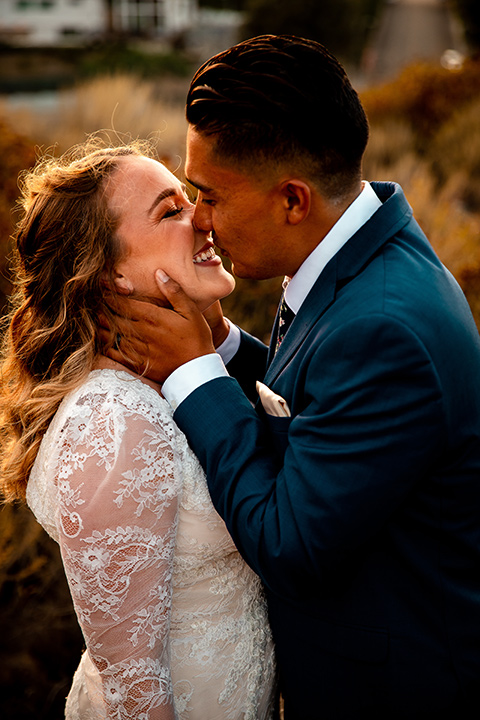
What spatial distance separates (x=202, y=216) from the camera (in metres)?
2.06

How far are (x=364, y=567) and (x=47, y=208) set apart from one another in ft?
4.82

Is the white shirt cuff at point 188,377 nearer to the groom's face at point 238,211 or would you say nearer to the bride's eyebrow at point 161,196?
the groom's face at point 238,211

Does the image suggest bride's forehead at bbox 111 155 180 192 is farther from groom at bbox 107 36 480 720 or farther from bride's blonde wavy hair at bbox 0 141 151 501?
groom at bbox 107 36 480 720

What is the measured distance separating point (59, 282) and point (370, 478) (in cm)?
120

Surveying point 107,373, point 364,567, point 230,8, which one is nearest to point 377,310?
point 364,567

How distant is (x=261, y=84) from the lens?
5.61 feet

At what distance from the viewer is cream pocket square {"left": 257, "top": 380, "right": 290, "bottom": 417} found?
1.78 meters

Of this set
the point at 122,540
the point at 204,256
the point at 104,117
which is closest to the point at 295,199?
the point at 204,256

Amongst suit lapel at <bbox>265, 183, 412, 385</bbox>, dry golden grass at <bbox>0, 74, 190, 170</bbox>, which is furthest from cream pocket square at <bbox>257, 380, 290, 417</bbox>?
dry golden grass at <bbox>0, 74, 190, 170</bbox>

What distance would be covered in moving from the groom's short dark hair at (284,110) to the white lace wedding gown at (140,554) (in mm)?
785

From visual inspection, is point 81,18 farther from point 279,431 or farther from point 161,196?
point 279,431

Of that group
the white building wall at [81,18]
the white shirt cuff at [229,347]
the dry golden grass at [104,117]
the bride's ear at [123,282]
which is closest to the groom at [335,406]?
the bride's ear at [123,282]

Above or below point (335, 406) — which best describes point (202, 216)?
above

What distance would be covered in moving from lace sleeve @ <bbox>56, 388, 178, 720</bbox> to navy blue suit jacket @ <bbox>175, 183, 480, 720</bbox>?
0.16 m
